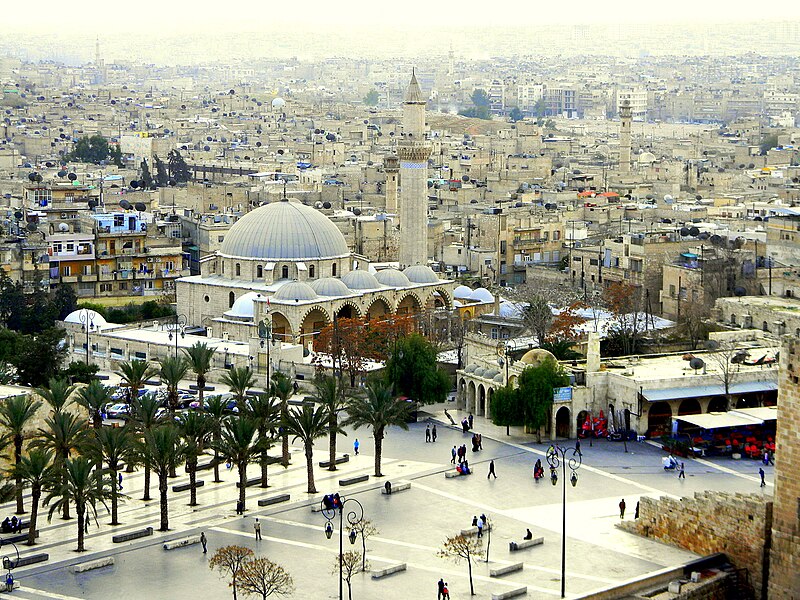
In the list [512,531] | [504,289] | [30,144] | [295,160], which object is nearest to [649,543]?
[512,531]

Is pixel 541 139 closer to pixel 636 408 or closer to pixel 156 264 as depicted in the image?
pixel 156 264

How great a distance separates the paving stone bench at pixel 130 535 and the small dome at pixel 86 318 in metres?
17.3

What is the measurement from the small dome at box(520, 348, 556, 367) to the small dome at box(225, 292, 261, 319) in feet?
32.4

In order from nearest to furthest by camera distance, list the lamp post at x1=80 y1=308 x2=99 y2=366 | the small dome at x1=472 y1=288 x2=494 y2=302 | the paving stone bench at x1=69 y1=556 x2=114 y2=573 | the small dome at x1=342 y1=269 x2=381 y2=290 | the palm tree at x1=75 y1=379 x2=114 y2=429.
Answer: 1. the paving stone bench at x1=69 y1=556 x2=114 y2=573
2. the palm tree at x1=75 y1=379 x2=114 y2=429
3. the lamp post at x1=80 y1=308 x2=99 y2=366
4. the small dome at x1=342 y1=269 x2=381 y2=290
5. the small dome at x1=472 y1=288 x2=494 y2=302

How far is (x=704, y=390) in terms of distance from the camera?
34938 millimetres

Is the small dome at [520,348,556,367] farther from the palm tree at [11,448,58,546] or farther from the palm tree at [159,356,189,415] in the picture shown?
the palm tree at [11,448,58,546]

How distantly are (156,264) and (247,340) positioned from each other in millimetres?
10983

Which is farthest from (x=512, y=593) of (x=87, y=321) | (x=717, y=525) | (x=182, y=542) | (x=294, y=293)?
(x=87, y=321)

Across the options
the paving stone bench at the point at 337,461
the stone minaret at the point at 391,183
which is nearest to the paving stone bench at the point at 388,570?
the paving stone bench at the point at 337,461

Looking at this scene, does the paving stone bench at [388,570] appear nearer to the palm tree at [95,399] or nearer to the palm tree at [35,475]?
the palm tree at [35,475]

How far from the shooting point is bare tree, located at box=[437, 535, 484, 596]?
25.5 metres

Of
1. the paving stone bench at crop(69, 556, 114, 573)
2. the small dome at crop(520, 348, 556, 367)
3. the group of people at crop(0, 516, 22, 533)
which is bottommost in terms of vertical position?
the group of people at crop(0, 516, 22, 533)

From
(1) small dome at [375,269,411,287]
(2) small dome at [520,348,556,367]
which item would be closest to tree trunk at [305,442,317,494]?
(2) small dome at [520,348,556,367]

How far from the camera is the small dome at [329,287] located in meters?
44.6
